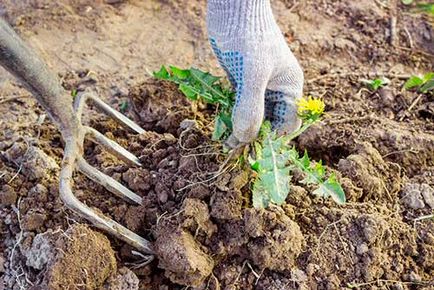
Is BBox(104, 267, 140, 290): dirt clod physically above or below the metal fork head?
below

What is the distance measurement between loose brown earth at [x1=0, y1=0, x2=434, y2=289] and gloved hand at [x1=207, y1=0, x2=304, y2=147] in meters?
0.19

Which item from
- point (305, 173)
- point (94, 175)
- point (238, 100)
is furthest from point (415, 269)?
point (94, 175)

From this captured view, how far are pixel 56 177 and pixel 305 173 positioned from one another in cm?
89

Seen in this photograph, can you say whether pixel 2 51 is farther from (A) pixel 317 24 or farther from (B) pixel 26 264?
(A) pixel 317 24

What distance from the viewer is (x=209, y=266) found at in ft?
6.97

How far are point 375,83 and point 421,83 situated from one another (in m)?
0.20

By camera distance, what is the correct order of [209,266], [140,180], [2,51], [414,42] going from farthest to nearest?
[414,42], [140,180], [209,266], [2,51]

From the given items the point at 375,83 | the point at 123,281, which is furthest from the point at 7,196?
the point at 375,83

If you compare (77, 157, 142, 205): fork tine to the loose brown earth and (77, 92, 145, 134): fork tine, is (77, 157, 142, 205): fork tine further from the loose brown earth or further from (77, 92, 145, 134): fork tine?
(77, 92, 145, 134): fork tine

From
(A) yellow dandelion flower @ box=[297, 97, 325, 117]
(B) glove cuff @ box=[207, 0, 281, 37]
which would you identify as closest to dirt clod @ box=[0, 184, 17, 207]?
(B) glove cuff @ box=[207, 0, 281, 37]

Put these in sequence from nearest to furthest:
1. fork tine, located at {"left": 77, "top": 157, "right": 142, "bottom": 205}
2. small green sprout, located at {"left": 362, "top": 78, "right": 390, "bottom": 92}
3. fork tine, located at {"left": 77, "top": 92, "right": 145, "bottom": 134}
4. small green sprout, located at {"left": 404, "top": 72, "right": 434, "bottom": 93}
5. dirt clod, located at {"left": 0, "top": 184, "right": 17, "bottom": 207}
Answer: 1. fork tine, located at {"left": 77, "top": 157, "right": 142, "bottom": 205}
2. dirt clod, located at {"left": 0, "top": 184, "right": 17, "bottom": 207}
3. fork tine, located at {"left": 77, "top": 92, "right": 145, "bottom": 134}
4. small green sprout, located at {"left": 404, "top": 72, "right": 434, "bottom": 93}
5. small green sprout, located at {"left": 362, "top": 78, "right": 390, "bottom": 92}

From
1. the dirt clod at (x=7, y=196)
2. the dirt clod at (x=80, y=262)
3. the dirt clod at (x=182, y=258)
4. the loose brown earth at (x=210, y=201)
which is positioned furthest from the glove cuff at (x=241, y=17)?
the dirt clod at (x=7, y=196)

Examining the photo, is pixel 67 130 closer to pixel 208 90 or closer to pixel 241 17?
pixel 208 90

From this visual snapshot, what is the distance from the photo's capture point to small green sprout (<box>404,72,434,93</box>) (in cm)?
279
